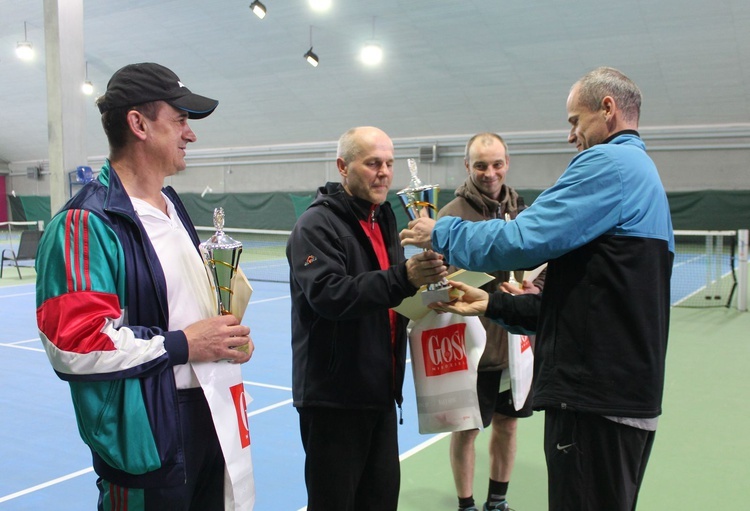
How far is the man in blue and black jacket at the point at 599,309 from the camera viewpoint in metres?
2.30

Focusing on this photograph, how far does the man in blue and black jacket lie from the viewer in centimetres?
230

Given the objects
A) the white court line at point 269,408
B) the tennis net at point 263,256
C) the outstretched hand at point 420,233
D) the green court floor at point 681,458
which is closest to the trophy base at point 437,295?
the outstretched hand at point 420,233

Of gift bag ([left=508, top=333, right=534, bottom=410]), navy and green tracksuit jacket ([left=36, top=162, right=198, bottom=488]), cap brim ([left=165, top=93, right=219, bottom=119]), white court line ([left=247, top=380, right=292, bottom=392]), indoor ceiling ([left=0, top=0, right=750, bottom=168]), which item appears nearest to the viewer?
navy and green tracksuit jacket ([left=36, top=162, right=198, bottom=488])

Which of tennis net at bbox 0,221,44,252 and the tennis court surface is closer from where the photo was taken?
the tennis court surface

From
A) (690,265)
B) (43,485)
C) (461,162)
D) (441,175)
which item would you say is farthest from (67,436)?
(441,175)

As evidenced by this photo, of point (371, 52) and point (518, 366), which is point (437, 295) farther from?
point (371, 52)

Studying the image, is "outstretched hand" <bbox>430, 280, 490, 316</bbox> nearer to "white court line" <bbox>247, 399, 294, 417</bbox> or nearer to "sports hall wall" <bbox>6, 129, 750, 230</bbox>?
"white court line" <bbox>247, 399, 294, 417</bbox>

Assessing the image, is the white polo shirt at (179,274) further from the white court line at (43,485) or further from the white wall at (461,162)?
the white wall at (461,162)

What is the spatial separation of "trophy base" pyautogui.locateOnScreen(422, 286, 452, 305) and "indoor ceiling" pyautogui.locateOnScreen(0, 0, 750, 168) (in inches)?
486

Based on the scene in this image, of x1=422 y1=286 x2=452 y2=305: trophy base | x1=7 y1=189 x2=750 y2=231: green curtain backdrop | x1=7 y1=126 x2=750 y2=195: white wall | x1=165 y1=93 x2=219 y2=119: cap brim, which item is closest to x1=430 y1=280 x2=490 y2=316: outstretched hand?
A: x1=422 y1=286 x2=452 y2=305: trophy base

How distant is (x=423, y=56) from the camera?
660 inches

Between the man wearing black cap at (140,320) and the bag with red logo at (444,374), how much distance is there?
106 centimetres

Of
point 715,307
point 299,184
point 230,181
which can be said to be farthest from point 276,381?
point 230,181

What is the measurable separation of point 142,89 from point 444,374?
1816 mm
